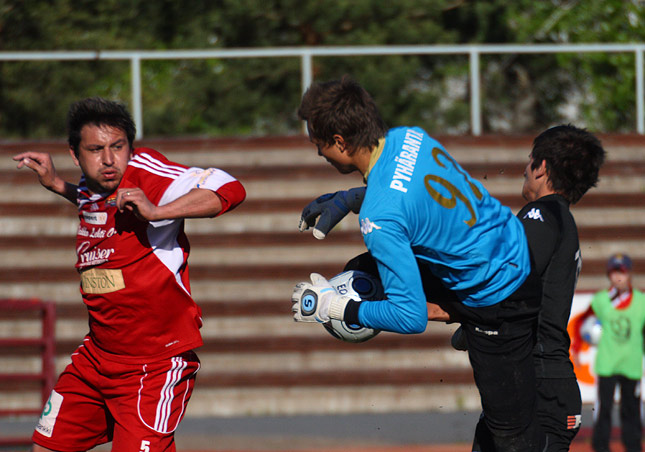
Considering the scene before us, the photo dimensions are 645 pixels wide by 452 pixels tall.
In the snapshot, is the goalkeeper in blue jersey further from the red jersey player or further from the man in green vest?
the man in green vest

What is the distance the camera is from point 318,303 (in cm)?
355

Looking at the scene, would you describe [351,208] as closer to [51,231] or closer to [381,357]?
[381,357]

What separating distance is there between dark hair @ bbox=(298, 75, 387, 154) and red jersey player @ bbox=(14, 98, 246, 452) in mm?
543

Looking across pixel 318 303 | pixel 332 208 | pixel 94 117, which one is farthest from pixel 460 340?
pixel 94 117

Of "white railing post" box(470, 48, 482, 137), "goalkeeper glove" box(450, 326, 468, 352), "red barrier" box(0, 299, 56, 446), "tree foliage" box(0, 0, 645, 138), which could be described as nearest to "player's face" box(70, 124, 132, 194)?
"goalkeeper glove" box(450, 326, 468, 352)

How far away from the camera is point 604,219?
31.1 feet

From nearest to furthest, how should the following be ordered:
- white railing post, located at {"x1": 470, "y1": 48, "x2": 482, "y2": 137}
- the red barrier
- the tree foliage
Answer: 1. the red barrier
2. white railing post, located at {"x1": 470, "y1": 48, "x2": 482, "y2": 137}
3. the tree foliage

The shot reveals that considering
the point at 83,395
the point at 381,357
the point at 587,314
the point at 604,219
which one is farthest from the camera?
the point at 604,219

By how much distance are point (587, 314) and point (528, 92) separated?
27.2ft

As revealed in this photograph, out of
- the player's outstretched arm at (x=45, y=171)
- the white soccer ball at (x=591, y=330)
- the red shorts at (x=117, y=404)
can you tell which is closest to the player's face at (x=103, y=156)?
the player's outstretched arm at (x=45, y=171)

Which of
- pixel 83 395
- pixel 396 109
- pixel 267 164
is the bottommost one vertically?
pixel 83 395

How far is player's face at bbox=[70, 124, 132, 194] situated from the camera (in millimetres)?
3855

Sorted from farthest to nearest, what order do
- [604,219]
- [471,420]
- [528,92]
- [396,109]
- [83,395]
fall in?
[528,92] → [396,109] → [604,219] → [471,420] → [83,395]

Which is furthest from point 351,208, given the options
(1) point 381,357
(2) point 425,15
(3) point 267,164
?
(2) point 425,15
